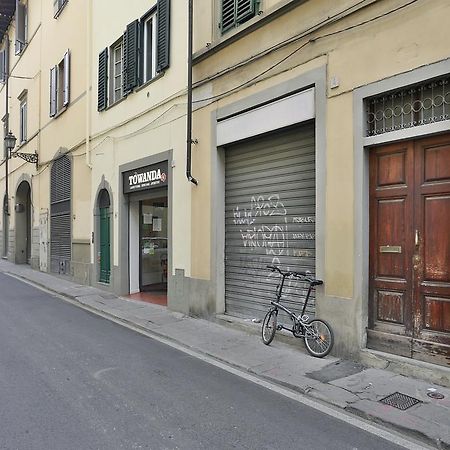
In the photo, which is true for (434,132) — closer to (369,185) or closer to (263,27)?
(369,185)

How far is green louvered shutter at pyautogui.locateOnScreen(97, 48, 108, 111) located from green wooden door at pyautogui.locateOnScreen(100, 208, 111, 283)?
9.91 ft

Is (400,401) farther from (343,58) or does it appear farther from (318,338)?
(343,58)

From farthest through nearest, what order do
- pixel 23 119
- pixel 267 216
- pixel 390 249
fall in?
pixel 23 119
pixel 267 216
pixel 390 249

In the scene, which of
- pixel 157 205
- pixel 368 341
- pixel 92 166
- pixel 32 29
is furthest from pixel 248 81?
pixel 32 29


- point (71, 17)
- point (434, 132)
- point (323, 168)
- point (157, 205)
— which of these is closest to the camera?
point (434, 132)

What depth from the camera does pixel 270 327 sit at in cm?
689

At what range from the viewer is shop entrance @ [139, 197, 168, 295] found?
12578 mm

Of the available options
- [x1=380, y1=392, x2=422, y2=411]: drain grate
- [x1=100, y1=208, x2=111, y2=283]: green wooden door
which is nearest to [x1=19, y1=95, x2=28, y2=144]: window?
[x1=100, y1=208, x2=111, y2=283]: green wooden door

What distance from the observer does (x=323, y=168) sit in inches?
253

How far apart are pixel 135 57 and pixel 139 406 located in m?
9.09

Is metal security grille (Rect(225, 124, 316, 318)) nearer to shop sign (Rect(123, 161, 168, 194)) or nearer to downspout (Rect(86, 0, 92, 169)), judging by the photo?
shop sign (Rect(123, 161, 168, 194))

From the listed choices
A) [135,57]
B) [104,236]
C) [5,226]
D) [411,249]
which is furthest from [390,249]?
[5,226]

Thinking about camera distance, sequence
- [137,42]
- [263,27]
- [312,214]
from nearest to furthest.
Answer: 1. [312,214]
2. [263,27]
3. [137,42]

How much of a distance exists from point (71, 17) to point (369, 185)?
542 inches
